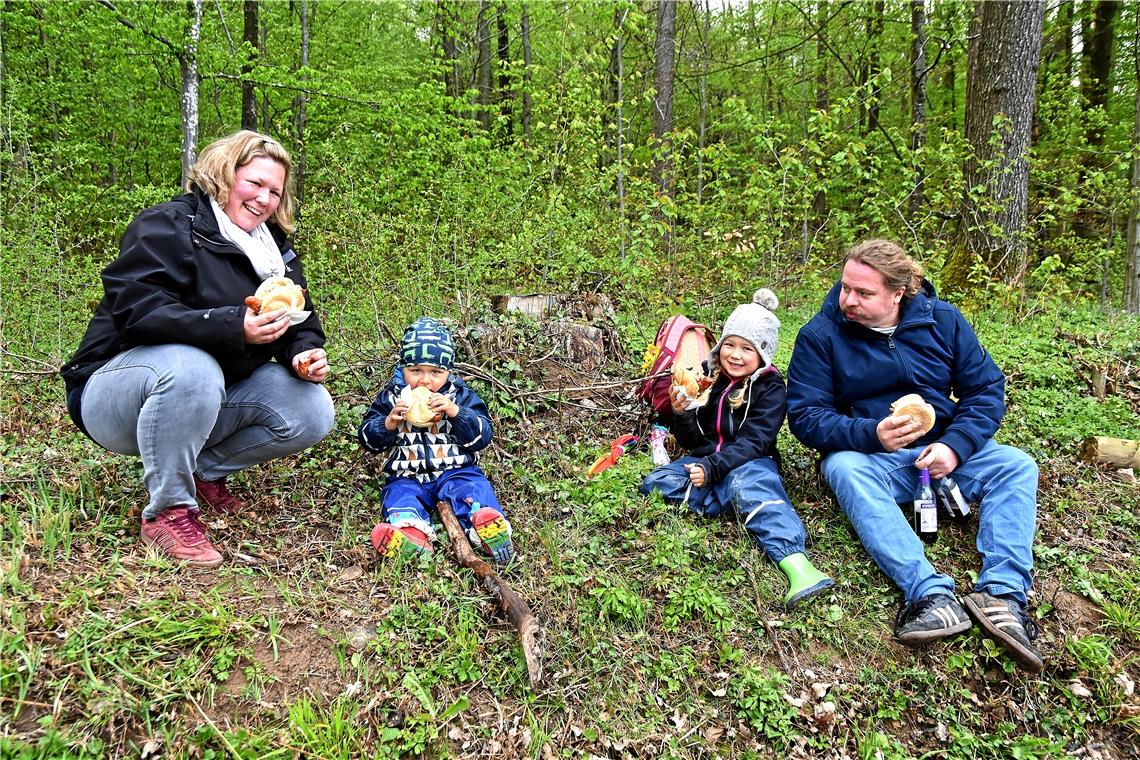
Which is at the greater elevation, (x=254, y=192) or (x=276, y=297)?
(x=254, y=192)

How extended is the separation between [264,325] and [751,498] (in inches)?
101

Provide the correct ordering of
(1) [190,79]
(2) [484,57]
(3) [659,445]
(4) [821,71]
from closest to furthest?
1. (3) [659,445]
2. (1) [190,79]
3. (2) [484,57]
4. (4) [821,71]

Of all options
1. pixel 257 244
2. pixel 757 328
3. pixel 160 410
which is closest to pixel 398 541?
pixel 160 410

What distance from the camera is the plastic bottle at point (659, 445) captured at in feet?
13.0

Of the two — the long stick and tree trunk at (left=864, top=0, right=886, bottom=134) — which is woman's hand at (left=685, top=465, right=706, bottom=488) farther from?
tree trunk at (left=864, top=0, right=886, bottom=134)

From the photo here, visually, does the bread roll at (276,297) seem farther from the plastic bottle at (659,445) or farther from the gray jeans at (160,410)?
the plastic bottle at (659,445)

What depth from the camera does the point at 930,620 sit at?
2.76 m

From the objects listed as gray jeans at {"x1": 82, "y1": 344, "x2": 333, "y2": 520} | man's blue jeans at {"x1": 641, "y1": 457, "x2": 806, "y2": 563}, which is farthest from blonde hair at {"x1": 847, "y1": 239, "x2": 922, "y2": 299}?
gray jeans at {"x1": 82, "y1": 344, "x2": 333, "y2": 520}

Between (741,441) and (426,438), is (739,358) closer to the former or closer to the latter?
(741,441)

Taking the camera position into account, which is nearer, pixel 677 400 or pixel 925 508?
pixel 925 508

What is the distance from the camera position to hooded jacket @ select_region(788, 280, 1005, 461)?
3398 millimetres

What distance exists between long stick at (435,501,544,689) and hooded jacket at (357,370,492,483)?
9.2 inches

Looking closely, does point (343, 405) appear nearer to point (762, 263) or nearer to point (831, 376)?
point (831, 376)

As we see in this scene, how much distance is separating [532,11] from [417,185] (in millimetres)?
7636
